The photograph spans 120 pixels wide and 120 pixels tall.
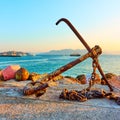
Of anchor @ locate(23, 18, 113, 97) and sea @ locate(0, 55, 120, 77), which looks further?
sea @ locate(0, 55, 120, 77)

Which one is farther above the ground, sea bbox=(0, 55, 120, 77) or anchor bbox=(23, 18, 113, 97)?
anchor bbox=(23, 18, 113, 97)

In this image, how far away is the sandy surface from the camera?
4764 mm

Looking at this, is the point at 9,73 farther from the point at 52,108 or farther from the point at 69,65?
the point at 52,108

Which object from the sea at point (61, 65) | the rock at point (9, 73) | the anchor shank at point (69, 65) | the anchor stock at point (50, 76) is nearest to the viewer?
the anchor stock at point (50, 76)

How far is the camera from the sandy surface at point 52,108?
4.76 m

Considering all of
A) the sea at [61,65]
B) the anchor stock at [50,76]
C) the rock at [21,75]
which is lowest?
the sea at [61,65]

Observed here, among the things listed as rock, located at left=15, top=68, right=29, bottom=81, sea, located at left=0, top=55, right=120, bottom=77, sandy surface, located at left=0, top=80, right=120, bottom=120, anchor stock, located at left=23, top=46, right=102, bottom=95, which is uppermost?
anchor stock, located at left=23, top=46, right=102, bottom=95

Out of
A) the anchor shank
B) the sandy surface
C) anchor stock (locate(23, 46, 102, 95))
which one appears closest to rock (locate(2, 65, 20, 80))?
the sandy surface

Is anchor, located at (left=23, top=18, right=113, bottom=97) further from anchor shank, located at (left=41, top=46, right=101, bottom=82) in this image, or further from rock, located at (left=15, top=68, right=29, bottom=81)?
rock, located at (left=15, top=68, right=29, bottom=81)

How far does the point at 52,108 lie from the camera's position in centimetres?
521

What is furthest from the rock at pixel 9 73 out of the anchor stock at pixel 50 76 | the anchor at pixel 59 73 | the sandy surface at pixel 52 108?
the anchor stock at pixel 50 76

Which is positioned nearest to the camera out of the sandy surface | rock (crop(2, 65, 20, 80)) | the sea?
the sandy surface

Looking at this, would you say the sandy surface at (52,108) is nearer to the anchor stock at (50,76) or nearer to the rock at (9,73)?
the anchor stock at (50,76)

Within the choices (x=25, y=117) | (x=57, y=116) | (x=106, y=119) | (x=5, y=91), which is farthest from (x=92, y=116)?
(x=5, y=91)
